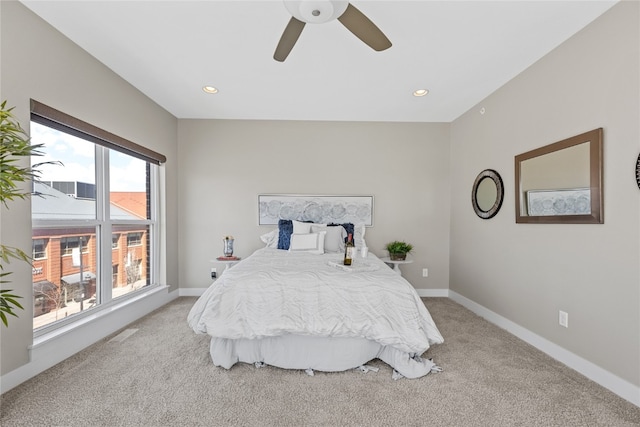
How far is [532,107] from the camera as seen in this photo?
263 centimetres

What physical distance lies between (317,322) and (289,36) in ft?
6.39

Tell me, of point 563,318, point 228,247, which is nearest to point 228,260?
point 228,247

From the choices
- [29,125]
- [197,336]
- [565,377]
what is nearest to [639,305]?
[565,377]

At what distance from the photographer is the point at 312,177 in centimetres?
418

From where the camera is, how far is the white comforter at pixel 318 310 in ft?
6.73

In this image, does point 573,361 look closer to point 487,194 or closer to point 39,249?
point 487,194

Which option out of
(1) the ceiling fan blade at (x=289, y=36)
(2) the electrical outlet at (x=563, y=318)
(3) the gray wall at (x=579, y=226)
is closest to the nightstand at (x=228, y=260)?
(1) the ceiling fan blade at (x=289, y=36)

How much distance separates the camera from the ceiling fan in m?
1.54

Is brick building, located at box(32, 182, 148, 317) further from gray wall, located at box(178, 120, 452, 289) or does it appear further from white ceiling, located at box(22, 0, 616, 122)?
white ceiling, located at box(22, 0, 616, 122)

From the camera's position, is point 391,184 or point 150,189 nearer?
point 150,189

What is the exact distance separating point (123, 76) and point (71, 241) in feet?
5.54

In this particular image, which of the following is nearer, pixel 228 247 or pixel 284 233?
pixel 284 233

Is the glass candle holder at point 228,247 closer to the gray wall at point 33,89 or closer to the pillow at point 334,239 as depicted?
the pillow at point 334,239

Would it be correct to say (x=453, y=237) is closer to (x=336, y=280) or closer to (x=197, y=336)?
(x=336, y=280)
